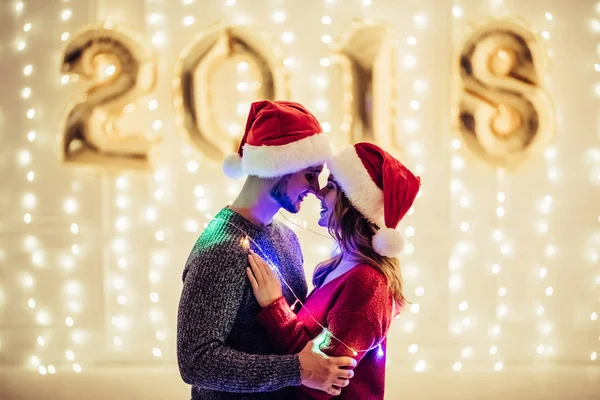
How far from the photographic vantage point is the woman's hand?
1.40m

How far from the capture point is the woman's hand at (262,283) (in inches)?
55.1

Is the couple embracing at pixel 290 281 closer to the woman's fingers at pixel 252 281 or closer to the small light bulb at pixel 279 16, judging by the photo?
the woman's fingers at pixel 252 281

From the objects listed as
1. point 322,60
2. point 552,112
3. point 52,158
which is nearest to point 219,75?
point 322,60

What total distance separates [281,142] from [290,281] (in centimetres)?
39

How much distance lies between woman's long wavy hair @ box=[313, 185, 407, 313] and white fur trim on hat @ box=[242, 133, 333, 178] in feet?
0.41

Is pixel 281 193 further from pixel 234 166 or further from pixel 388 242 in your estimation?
pixel 388 242

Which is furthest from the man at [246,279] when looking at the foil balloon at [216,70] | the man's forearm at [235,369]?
the foil balloon at [216,70]

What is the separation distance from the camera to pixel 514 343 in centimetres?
271

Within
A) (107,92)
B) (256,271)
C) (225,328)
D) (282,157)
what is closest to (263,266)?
(256,271)

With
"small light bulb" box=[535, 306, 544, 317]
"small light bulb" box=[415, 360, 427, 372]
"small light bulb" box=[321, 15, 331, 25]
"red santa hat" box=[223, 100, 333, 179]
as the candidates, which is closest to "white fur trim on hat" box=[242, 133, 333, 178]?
"red santa hat" box=[223, 100, 333, 179]

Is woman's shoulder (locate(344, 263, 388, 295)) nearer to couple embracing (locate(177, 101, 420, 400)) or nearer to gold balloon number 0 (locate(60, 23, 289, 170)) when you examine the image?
couple embracing (locate(177, 101, 420, 400))

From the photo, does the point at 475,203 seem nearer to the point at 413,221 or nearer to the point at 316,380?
the point at 413,221

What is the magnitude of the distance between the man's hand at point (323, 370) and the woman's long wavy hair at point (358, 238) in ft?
0.82

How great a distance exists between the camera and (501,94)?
103 inches
